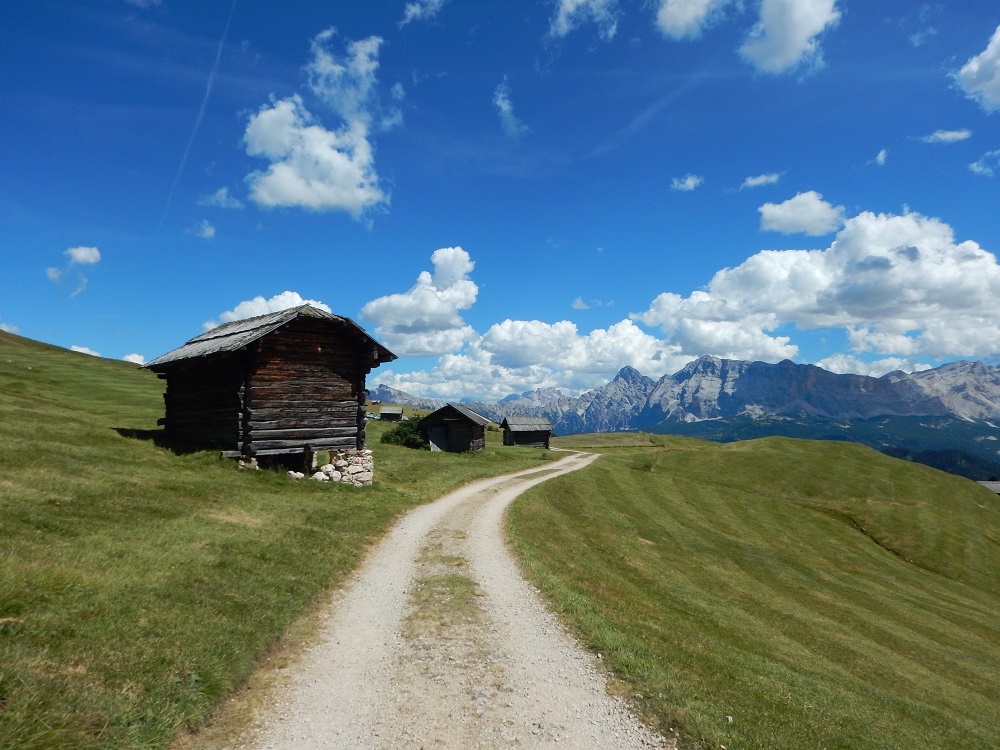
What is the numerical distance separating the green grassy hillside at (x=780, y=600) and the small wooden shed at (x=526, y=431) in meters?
27.4

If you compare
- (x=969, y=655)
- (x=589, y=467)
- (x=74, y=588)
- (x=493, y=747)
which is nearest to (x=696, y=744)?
(x=493, y=747)

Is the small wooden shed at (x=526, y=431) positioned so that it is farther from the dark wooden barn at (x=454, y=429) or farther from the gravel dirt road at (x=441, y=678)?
the gravel dirt road at (x=441, y=678)

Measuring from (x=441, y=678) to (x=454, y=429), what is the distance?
5601 centimetres

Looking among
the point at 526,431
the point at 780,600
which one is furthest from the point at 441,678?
the point at 526,431

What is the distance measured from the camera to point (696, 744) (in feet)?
26.9

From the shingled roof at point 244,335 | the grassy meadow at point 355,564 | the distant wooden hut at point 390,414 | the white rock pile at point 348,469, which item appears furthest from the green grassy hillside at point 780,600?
the distant wooden hut at point 390,414

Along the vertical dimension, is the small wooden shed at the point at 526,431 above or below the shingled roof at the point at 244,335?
below

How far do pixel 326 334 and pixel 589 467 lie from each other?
32516 millimetres

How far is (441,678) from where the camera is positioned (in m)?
9.81

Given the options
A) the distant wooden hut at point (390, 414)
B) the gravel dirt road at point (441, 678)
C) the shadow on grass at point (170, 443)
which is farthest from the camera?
the distant wooden hut at point (390, 414)

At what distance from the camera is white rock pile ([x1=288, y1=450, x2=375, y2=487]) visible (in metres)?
29.2

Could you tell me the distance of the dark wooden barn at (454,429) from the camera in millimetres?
64312

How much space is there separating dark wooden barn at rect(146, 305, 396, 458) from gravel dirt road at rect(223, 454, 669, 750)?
14.0 m

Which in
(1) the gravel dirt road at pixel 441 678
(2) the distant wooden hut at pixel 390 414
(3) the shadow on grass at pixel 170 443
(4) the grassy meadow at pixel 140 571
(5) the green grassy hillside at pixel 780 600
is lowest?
(5) the green grassy hillside at pixel 780 600
